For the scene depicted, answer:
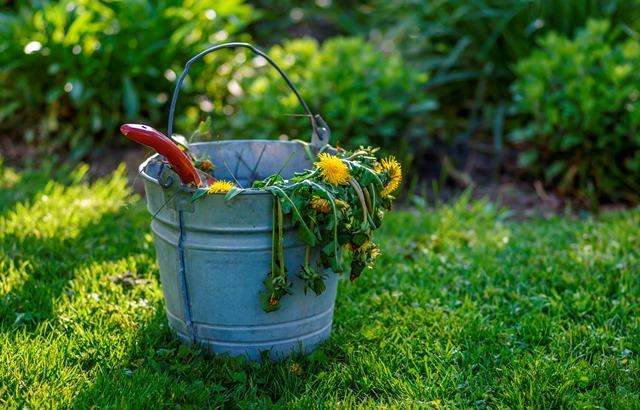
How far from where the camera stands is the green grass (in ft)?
6.02

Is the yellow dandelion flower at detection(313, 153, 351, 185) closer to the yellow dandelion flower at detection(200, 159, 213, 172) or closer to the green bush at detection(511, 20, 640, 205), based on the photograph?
the yellow dandelion flower at detection(200, 159, 213, 172)

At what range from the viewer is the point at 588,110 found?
3500 mm

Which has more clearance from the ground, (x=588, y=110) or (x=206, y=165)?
(x=206, y=165)

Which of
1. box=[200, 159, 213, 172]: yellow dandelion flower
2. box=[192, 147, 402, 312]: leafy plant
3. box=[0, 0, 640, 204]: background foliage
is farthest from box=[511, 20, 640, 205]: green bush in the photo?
box=[200, 159, 213, 172]: yellow dandelion flower

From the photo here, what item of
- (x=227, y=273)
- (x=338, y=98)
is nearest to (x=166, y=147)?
(x=227, y=273)

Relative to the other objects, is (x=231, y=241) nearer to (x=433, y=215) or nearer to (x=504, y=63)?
(x=433, y=215)

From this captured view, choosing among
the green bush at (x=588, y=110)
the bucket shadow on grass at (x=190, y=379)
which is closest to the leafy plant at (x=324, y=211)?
the bucket shadow on grass at (x=190, y=379)

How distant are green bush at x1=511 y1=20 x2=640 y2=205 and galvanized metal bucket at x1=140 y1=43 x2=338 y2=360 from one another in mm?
2164

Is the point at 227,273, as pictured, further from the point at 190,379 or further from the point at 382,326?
the point at 382,326

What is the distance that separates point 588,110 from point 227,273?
2.44m

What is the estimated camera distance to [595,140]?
12.1ft

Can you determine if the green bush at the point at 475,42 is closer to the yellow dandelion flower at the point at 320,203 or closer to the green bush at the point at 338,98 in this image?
the green bush at the point at 338,98

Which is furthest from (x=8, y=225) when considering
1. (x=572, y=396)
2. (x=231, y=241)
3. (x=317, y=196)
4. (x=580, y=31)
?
(x=580, y=31)

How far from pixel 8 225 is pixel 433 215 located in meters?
1.96
